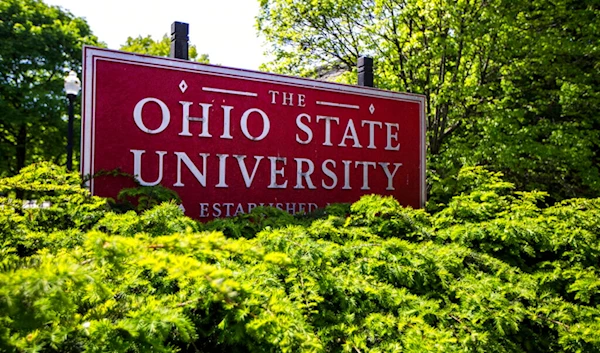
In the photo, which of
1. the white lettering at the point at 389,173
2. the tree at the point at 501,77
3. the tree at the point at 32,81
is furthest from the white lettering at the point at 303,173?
the tree at the point at 32,81

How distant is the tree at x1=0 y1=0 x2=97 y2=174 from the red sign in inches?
608

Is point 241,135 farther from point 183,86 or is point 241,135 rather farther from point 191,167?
point 183,86

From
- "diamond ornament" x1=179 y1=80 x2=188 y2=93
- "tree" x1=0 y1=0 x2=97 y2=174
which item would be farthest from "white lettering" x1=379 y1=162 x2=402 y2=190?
"tree" x1=0 y1=0 x2=97 y2=174

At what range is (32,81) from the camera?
1803cm

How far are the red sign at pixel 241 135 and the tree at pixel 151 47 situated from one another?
64.8ft

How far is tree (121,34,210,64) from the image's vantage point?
2345 centimetres

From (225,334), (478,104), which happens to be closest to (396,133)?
(225,334)

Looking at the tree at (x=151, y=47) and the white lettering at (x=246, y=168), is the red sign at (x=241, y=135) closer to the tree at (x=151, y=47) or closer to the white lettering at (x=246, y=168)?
the white lettering at (x=246, y=168)

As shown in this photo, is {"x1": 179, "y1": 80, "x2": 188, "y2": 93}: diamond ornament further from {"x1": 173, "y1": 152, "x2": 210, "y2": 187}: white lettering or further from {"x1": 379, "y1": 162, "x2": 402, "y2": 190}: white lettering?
{"x1": 379, "y1": 162, "x2": 402, "y2": 190}: white lettering

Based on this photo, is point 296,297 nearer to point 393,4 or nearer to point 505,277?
point 505,277

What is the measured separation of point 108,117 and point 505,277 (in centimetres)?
270

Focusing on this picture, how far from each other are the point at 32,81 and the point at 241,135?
17.5 meters

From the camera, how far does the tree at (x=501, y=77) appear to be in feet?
26.1

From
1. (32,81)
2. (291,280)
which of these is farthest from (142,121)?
(32,81)
